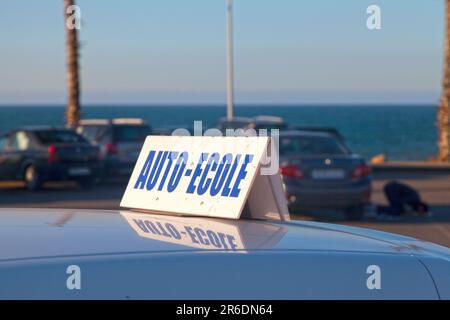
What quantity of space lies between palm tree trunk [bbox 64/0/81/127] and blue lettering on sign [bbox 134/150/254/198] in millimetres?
23056

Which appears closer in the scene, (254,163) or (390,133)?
(254,163)

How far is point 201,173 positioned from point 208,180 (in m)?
0.06

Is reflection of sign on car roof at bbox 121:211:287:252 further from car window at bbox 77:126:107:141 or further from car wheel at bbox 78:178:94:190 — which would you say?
car window at bbox 77:126:107:141

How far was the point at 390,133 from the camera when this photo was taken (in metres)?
91.8

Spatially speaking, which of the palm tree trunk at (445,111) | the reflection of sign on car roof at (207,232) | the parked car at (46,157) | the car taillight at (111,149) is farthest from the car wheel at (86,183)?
the reflection of sign on car roof at (207,232)

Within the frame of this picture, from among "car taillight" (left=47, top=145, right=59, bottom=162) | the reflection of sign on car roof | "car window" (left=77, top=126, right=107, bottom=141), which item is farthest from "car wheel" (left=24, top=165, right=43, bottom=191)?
the reflection of sign on car roof

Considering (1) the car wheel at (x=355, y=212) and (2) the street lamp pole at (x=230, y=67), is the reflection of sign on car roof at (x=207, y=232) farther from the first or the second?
(2) the street lamp pole at (x=230, y=67)

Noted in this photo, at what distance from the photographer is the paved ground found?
13.5 metres

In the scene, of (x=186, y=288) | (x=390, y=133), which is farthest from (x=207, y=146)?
(x=390, y=133)

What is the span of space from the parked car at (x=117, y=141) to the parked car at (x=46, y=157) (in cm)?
105

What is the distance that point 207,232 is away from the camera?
2812 millimetres

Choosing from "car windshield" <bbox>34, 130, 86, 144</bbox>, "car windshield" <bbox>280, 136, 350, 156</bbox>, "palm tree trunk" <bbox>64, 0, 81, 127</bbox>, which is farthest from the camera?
"palm tree trunk" <bbox>64, 0, 81, 127</bbox>
